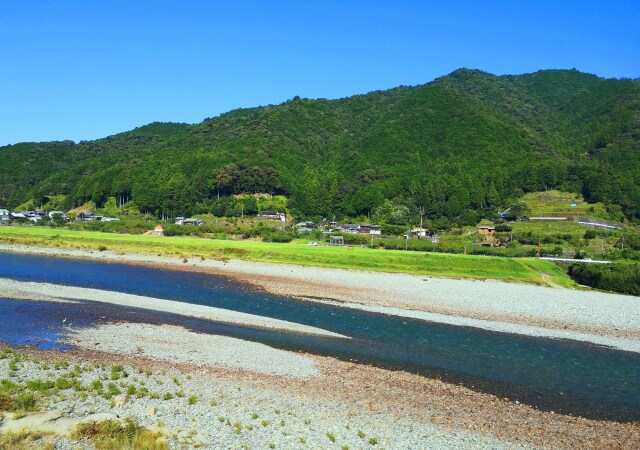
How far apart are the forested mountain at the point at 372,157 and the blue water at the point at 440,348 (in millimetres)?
61602

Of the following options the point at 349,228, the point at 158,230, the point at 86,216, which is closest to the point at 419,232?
the point at 349,228

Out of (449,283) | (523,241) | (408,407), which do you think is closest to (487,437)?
(408,407)

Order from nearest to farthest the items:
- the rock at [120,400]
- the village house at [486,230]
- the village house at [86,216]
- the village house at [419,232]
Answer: the rock at [120,400] → the village house at [486,230] → the village house at [419,232] → the village house at [86,216]

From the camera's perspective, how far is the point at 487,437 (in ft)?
36.8

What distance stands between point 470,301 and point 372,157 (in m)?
100

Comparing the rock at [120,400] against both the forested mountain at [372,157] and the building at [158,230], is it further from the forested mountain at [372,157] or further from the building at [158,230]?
the forested mountain at [372,157]

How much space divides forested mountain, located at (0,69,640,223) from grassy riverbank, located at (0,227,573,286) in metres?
38.2

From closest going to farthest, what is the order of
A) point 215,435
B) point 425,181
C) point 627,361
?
point 215,435, point 627,361, point 425,181

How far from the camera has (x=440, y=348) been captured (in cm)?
1944

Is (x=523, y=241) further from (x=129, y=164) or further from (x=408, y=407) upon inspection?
(x=129, y=164)

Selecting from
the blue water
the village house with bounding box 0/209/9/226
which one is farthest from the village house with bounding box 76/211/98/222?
the blue water

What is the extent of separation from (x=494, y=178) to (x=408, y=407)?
90.0m

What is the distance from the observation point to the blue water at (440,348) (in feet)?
49.2

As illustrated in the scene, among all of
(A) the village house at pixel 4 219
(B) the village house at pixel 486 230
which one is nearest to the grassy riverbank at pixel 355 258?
(B) the village house at pixel 486 230
